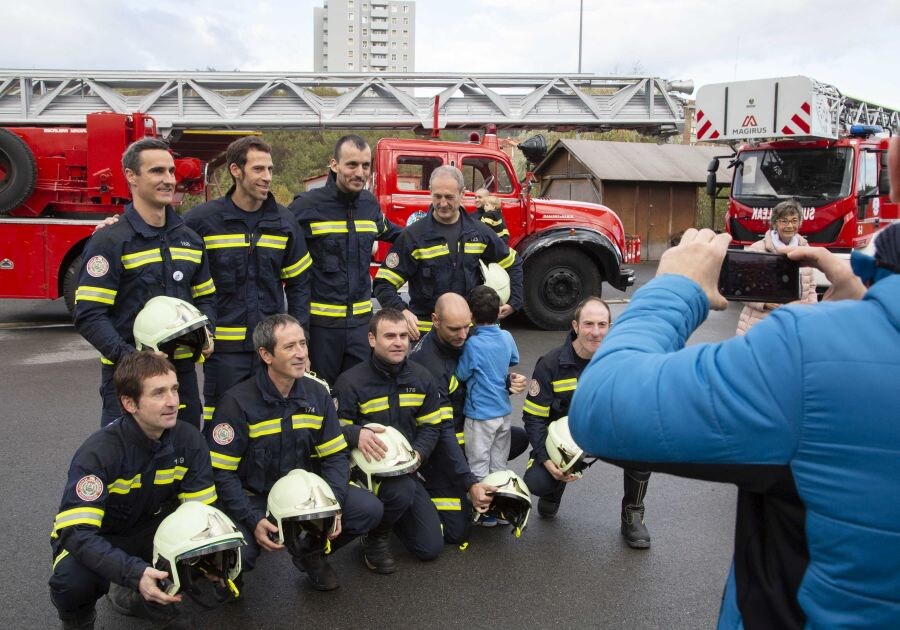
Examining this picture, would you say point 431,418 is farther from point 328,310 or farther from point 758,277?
point 758,277

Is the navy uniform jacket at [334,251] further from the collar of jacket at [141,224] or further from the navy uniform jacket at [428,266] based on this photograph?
the collar of jacket at [141,224]

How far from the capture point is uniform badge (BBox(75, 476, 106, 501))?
2967 mm

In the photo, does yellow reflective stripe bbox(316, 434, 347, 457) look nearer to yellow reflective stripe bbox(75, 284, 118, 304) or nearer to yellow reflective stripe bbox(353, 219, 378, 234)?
yellow reflective stripe bbox(75, 284, 118, 304)

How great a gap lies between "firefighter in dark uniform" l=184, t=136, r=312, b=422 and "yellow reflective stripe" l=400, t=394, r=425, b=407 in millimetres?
827

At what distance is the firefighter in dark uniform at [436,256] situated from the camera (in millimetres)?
5176

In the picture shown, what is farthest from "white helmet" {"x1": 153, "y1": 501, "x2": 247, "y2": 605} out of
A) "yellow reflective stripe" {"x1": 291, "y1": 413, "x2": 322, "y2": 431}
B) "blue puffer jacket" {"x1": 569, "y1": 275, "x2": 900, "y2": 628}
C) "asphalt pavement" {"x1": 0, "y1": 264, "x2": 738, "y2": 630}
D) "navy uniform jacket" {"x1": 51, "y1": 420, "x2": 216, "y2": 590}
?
"blue puffer jacket" {"x1": 569, "y1": 275, "x2": 900, "y2": 628}

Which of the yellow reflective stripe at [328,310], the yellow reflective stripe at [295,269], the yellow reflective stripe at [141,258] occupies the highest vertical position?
the yellow reflective stripe at [141,258]

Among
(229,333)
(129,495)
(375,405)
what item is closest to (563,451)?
(375,405)

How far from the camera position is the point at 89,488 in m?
2.98

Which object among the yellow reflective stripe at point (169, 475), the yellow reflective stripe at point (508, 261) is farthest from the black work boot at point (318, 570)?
the yellow reflective stripe at point (508, 261)

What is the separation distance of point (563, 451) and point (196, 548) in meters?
1.93

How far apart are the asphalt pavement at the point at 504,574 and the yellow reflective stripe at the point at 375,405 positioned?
0.73m

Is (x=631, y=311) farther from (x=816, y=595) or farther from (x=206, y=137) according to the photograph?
(x=206, y=137)

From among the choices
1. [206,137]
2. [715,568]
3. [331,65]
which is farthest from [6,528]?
[331,65]
